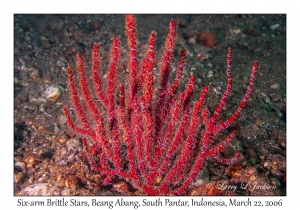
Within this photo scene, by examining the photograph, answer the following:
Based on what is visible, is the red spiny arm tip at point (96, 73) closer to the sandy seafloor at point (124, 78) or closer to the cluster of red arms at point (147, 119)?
the cluster of red arms at point (147, 119)

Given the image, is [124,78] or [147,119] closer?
[147,119]

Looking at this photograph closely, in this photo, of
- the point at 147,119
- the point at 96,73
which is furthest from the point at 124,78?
the point at 147,119

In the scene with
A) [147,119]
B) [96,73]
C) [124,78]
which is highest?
[124,78]

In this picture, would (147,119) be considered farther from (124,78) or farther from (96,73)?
(124,78)

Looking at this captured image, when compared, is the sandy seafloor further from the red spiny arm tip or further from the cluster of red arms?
the red spiny arm tip

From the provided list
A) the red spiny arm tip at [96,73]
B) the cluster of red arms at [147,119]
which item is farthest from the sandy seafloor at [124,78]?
the red spiny arm tip at [96,73]

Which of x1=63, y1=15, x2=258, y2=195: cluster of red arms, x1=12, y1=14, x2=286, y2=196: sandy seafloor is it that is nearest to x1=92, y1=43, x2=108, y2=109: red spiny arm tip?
x1=63, y1=15, x2=258, y2=195: cluster of red arms

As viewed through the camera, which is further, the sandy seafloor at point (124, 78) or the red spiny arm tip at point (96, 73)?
the sandy seafloor at point (124, 78)
